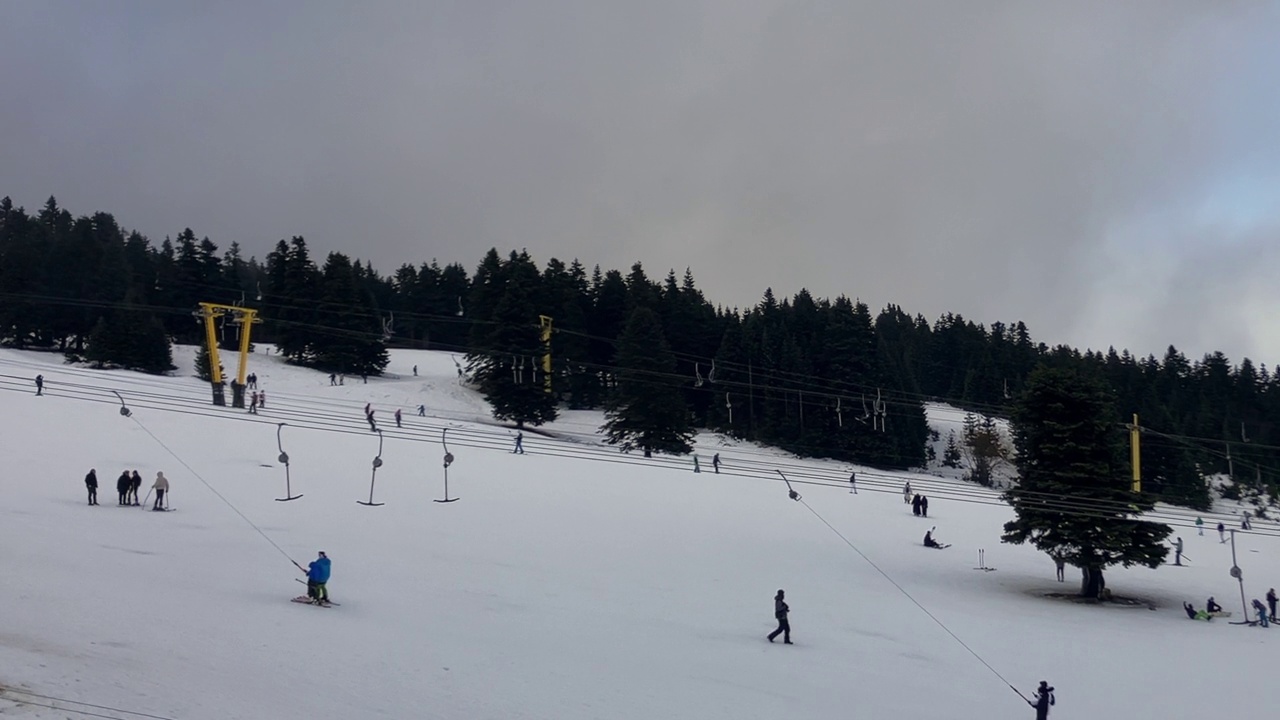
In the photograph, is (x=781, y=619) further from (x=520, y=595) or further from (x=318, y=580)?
(x=318, y=580)

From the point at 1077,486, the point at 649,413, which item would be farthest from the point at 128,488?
the point at 649,413

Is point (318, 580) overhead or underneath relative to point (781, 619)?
overhead

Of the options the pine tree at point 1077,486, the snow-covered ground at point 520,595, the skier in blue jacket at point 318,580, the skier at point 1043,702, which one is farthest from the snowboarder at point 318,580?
the pine tree at point 1077,486

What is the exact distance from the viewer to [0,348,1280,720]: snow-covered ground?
54.4 feet

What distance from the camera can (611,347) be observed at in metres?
86.0

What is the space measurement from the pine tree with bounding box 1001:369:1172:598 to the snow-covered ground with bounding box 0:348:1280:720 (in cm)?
173

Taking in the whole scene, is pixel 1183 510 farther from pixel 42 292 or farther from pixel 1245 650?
pixel 42 292

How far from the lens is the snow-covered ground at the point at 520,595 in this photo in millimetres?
16594

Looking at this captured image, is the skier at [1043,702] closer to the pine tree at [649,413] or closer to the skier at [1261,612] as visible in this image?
the skier at [1261,612]

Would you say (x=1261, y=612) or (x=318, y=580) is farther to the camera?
(x=1261, y=612)

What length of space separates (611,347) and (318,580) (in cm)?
6531

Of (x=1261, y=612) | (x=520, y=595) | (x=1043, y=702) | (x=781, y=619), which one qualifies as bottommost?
(x=1261, y=612)

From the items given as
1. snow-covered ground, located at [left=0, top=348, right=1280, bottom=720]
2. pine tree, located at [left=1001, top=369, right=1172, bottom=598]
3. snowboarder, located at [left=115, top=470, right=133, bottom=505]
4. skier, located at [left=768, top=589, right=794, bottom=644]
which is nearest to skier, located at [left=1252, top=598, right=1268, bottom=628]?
snow-covered ground, located at [left=0, top=348, right=1280, bottom=720]

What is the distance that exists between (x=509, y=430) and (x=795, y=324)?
38799 millimetres
